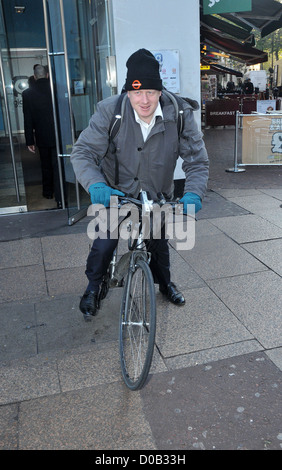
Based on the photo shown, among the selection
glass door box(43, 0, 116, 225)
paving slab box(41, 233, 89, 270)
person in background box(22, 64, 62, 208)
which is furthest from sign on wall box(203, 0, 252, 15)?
paving slab box(41, 233, 89, 270)

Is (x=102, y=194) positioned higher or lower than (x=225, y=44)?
lower

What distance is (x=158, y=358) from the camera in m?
3.22

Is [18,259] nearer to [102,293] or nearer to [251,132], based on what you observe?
[102,293]

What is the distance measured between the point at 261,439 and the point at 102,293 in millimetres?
1706

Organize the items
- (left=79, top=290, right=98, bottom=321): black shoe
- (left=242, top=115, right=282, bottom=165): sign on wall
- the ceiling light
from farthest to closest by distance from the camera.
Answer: the ceiling light
(left=242, top=115, right=282, bottom=165): sign on wall
(left=79, top=290, right=98, bottom=321): black shoe

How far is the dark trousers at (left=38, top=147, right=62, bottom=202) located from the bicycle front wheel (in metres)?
4.42

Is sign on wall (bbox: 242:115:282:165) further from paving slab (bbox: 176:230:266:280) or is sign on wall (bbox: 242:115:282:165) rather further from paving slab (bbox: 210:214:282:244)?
paving slab (bbox: 176:230:266:280)

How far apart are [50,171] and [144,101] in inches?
191

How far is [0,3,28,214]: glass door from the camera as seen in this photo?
7.29m

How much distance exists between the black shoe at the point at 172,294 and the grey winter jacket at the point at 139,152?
42.3 inches

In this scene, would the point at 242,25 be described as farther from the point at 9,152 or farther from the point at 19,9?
the point at 9,152

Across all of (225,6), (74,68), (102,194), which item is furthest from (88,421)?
(225,6)

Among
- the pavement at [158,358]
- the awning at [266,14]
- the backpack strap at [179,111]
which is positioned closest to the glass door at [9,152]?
the pavement at [158,358]

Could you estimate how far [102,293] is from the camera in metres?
3.68
